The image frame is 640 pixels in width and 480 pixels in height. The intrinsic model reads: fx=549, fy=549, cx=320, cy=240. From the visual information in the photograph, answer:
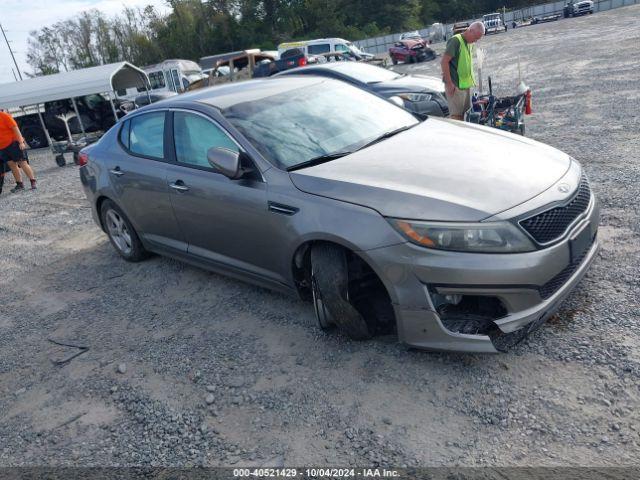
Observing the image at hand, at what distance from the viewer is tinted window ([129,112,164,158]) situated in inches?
187

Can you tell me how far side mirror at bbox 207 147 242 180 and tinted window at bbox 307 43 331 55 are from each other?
27.7 m

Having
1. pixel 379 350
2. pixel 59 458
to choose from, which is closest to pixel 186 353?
pixel 59 458

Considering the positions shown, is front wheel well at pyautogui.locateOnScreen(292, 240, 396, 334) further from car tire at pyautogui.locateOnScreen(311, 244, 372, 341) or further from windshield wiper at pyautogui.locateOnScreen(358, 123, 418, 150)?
windshield wiper at pyautogui.locateOnScreen(358, 123, 418, 150)

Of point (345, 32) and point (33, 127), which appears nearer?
point (33, 127)

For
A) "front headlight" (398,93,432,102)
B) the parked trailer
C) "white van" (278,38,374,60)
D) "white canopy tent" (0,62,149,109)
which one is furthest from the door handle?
"white van" (278,38,374,60)

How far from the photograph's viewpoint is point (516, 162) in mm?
3521

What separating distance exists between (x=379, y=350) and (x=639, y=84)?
9910 mm

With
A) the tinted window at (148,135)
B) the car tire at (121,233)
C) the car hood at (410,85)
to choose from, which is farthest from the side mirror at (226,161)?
the car hood at (410,85)

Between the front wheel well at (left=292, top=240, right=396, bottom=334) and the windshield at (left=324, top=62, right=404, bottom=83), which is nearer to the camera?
the front wheel well at (left=292, top=240, right=396, bottom=334)

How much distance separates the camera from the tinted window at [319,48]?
29995mm

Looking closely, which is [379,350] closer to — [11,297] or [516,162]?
[516,162]

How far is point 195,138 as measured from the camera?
4375 millimetres

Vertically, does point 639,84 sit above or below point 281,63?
below

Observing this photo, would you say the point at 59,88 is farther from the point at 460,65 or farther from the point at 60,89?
the point at 460,65
